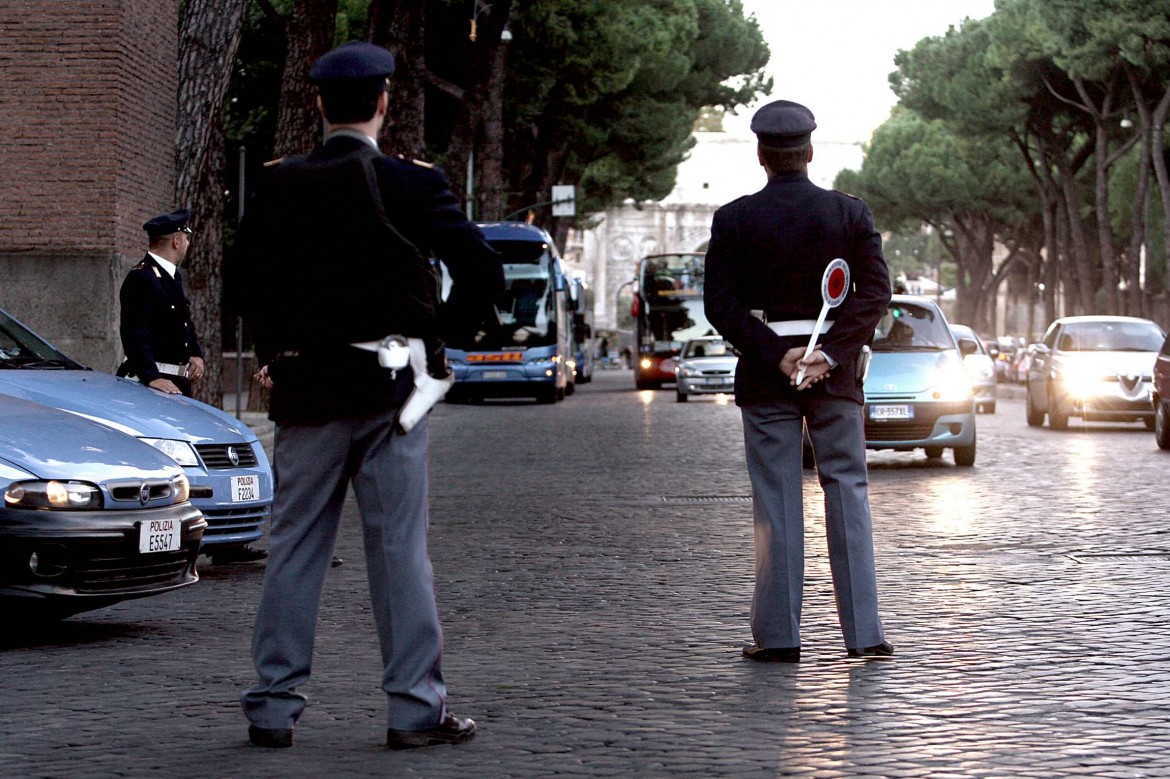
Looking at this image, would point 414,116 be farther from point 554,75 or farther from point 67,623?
point 67,623

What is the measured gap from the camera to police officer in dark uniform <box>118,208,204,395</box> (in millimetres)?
10727

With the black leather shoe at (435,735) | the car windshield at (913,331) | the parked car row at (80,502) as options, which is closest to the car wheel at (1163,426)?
the car windshield at (913,331)

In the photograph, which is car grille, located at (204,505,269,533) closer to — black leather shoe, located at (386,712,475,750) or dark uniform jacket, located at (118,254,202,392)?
dark uniform jacket, located at (118,254,202,392)

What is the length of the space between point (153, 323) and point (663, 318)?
42.2 metres

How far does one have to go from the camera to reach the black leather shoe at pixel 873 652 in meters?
7.16

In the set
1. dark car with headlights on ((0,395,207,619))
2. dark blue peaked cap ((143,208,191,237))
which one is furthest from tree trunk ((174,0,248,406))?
dark car with headlights on ((0,395,207,619))

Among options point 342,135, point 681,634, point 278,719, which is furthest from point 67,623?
point 342,135

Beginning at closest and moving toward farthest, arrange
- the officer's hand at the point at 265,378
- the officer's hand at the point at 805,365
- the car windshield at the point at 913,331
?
1. the officer's hand at the point at 265,378
2. the officer's hand at the point at 805,365
3. the car windshield at the point at 913,331

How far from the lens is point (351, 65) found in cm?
538

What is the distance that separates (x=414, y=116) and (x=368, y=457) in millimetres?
27339

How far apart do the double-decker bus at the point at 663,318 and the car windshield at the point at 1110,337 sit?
25.4m

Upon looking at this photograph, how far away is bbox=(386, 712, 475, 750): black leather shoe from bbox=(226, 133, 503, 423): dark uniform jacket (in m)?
0.88

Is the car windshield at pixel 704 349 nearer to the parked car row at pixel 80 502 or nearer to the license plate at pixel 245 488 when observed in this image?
the license plate at pixel 245 488

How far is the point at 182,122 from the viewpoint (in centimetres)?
1845
